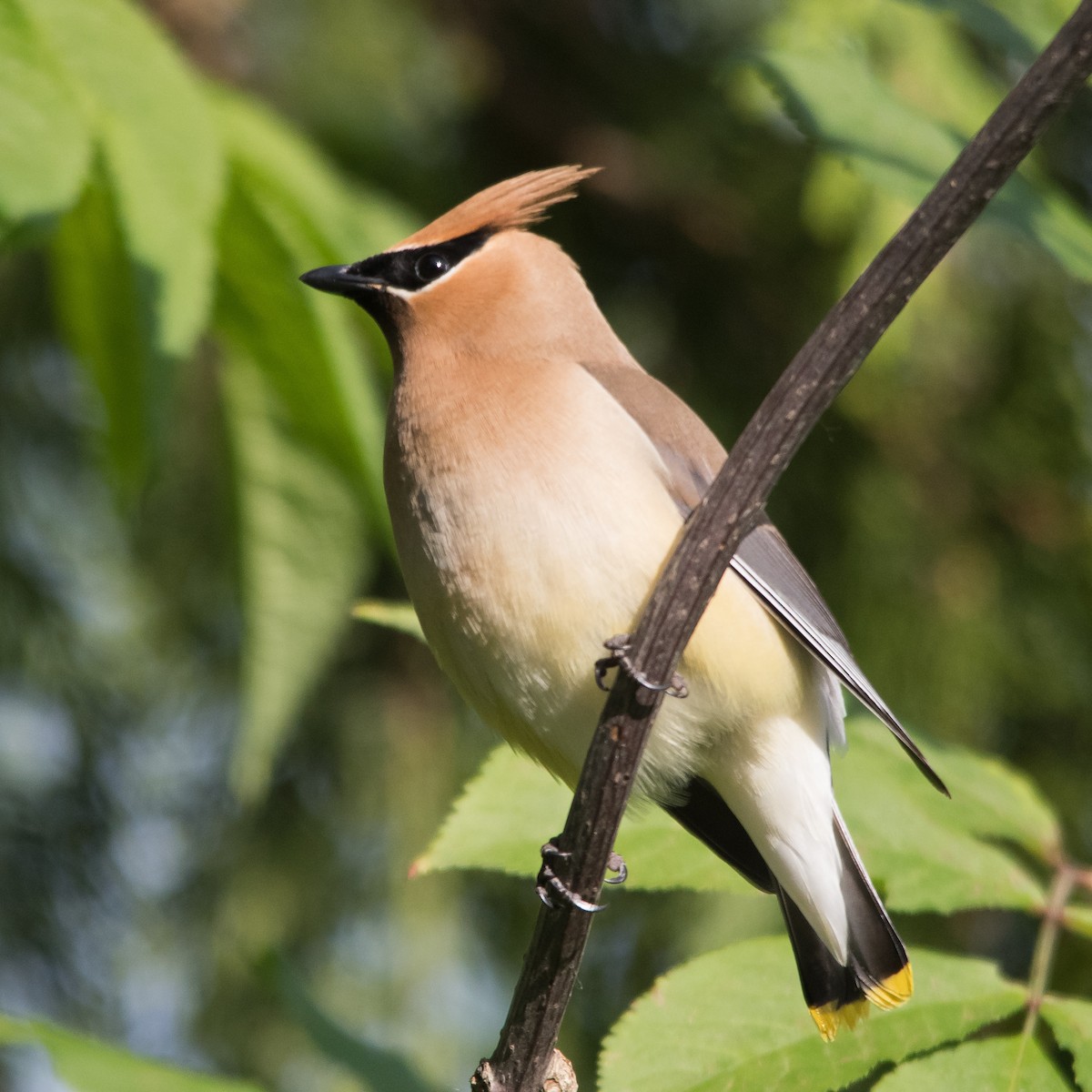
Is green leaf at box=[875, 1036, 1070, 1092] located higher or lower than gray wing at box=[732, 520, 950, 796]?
higher

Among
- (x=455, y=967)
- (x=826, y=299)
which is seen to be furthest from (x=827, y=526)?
(x=455, y=967)

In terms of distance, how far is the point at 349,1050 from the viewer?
2350 mm

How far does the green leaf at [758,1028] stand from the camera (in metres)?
1.89

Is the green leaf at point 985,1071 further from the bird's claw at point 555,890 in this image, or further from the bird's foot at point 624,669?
the bird's foot at point 624,669

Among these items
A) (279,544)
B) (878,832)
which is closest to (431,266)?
(279,544)

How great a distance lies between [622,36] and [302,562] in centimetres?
269

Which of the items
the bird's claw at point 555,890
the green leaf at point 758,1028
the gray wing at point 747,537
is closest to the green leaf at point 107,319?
the gray wing at point 747,537

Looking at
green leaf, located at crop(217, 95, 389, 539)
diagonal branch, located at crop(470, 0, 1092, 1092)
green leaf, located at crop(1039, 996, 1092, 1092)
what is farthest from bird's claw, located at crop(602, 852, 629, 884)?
green leaf, located at crop(217, 95, 389, 539)

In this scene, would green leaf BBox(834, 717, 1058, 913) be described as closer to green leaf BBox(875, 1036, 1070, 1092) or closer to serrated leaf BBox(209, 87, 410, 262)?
green leaf BBox(875, 1036, 1070, 1092)

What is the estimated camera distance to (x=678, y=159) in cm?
488

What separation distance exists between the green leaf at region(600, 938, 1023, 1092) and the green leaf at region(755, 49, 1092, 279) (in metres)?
1.01

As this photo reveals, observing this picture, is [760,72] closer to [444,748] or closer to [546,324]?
[546,324]

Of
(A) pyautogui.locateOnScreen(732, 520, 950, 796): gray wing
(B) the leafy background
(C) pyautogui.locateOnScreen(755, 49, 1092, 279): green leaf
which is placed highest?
(C) pyautogui.locateOnScreen(755, 49, 1092, 279): green leaf

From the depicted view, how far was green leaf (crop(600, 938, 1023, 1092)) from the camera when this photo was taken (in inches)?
74.2
